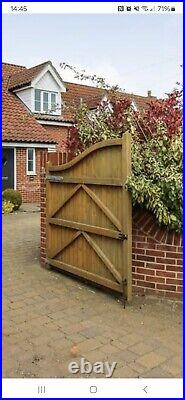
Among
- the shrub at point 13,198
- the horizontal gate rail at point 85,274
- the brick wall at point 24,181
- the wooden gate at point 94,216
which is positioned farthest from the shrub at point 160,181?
the brick wall at point 24,181

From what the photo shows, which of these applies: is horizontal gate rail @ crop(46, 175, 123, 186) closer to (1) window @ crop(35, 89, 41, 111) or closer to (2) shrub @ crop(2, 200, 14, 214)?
(2) shrub @ crop(2, 200, 14, 214)

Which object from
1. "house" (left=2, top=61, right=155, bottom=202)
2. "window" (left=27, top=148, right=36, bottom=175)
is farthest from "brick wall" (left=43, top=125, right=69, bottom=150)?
"window" (left=27, top=148, right=36, bottom=175)

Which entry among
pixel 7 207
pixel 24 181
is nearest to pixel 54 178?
pixel 7 207

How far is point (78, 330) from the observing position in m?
3.43

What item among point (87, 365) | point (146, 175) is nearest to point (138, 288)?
point (146, 175)

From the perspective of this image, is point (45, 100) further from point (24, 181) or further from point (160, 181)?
point (160, 181)

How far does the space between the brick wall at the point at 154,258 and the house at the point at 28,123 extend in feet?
29.9

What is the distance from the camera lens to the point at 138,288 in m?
4.23

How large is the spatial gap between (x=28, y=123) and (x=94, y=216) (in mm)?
12079

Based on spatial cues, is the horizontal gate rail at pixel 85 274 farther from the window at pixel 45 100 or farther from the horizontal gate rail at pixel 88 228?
the window at pixel 45 100

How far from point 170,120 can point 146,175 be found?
1.00m

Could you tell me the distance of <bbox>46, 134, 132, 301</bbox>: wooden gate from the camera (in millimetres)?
4012

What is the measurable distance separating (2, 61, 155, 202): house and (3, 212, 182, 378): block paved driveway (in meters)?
9.05

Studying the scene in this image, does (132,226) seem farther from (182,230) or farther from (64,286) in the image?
(64,286)
